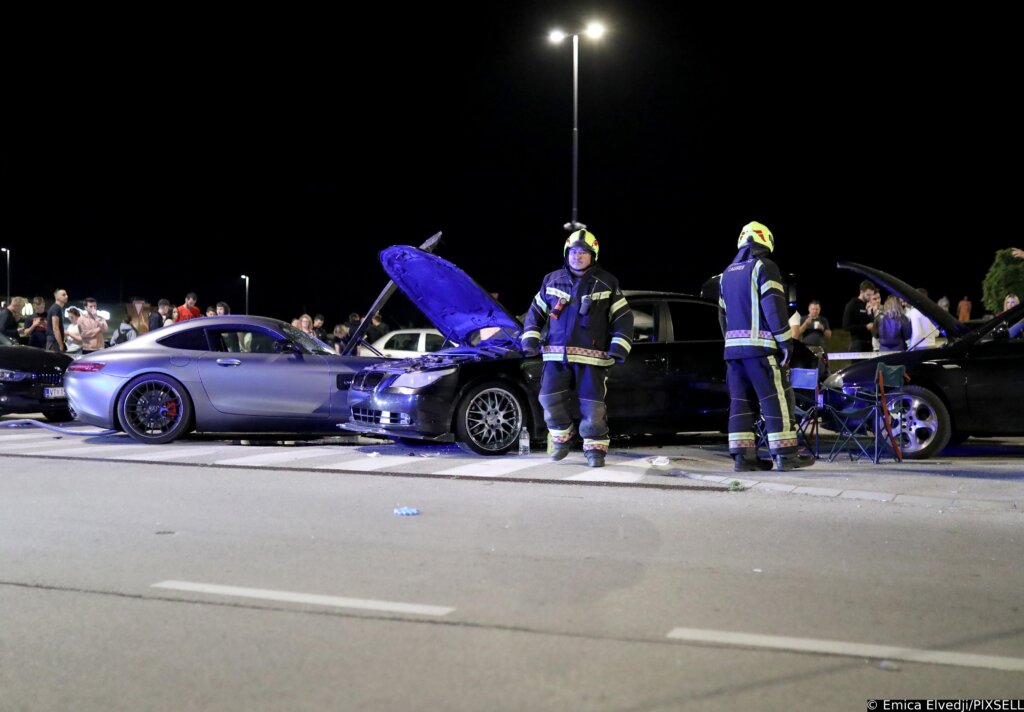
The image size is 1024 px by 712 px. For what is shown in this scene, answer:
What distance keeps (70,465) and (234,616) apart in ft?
19.1

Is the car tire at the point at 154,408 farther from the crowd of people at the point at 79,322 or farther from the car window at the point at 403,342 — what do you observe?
the car window at the point at 403,342

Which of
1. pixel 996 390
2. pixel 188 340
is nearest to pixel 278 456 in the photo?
pixel 188 340

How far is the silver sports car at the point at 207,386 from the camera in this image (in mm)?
11664

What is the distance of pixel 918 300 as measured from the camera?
10453mm

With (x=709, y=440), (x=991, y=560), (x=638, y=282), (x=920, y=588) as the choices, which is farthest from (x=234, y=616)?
(x=638, y=282)

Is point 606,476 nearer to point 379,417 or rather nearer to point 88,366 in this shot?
point 379,417

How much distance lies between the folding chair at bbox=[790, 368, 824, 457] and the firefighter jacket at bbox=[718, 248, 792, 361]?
97 centimetres

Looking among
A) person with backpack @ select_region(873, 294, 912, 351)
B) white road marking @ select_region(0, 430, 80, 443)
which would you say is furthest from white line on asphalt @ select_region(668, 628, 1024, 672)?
white road marking @ select_region(0, 430, 80, 443)

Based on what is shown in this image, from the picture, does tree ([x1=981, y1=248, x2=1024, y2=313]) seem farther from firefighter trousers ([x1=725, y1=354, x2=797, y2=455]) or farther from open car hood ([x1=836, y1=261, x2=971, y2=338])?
firefighter trousers ([x1=725, y1=354, x2=797, y2=455])

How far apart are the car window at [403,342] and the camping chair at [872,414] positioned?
8895 millimetres

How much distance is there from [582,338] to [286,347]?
4077 millimetres

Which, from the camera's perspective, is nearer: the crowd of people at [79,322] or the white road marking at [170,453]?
the white road marking at [170,453]

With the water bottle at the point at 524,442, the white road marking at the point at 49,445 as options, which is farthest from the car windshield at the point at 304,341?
the water bottle at the point at 524,442

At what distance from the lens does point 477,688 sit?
142 inches
